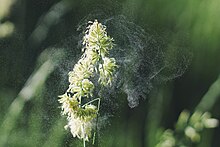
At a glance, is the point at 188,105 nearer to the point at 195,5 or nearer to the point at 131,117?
the point at 131,117

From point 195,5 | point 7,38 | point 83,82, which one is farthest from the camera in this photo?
point 7,38

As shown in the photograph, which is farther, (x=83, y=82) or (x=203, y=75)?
(x=203, y=75)

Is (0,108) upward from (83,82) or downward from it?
upward

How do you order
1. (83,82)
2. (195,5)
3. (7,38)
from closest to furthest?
1. (83,82)
2. (195,5)
3. (7,38)

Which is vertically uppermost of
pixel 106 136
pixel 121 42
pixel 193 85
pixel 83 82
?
pixel 121 42

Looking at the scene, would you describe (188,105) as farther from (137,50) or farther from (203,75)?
Answer: (137,50)

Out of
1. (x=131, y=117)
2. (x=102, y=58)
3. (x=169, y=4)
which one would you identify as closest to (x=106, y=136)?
(x=131, y=117)
